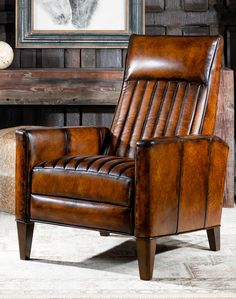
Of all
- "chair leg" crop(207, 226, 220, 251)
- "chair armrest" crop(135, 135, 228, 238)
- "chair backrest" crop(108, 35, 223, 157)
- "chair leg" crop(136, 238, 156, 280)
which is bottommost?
"chair leg" crop(207, 226, 220, 251)

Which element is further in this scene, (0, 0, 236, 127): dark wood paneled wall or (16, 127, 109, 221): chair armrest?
(0, 0, 236, 127): dark wood paneled wall

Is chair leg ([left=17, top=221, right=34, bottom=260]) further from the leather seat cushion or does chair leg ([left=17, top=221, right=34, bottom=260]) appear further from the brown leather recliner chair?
the leather seat cushion

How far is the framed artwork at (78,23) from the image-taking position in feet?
15.5

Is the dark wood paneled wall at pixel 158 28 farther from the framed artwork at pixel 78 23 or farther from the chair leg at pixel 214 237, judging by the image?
the chair leg at pixel 214 237

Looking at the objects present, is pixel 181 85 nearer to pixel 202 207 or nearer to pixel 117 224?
pixel 202 207

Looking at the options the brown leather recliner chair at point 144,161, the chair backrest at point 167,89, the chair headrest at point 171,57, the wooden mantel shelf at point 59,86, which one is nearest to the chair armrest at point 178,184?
the brown leather recliner chair at point 144,161

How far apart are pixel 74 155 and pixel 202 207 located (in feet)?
2.13

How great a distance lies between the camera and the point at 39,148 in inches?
122

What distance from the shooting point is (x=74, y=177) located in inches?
115

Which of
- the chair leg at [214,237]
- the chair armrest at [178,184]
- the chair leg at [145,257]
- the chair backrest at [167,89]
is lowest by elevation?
the chair leg at [214,237]

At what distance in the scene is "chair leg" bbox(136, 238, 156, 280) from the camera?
8.96ft

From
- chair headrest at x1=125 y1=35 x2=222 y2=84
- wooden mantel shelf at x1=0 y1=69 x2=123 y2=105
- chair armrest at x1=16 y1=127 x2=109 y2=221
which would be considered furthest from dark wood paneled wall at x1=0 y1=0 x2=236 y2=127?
chair armrest at x1=16 y1=127 x2=109 y2=221

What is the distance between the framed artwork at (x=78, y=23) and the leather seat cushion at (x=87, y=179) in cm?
182

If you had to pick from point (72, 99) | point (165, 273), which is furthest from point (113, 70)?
point (165, 273)
